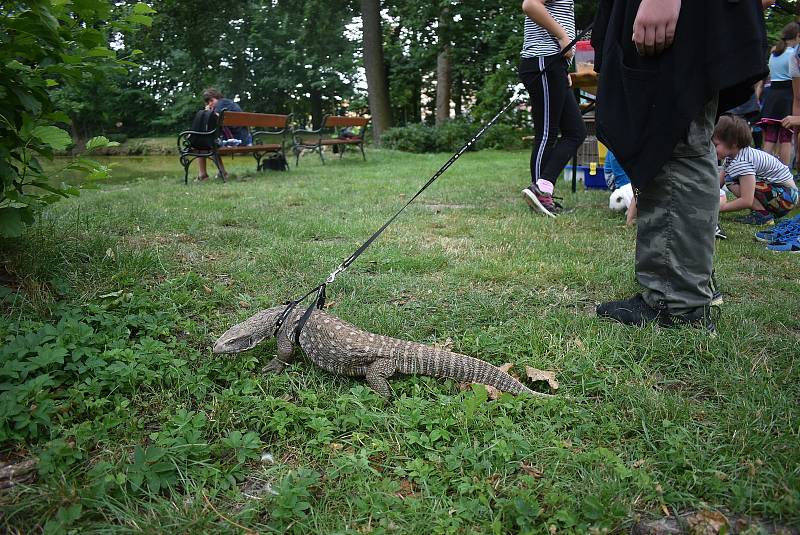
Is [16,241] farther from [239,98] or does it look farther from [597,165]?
[239,98]

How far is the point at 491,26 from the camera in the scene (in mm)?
19969

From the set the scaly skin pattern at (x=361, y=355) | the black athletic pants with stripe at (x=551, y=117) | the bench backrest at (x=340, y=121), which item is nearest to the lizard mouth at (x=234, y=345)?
the scaly skin pattern at (x=361, y=355)

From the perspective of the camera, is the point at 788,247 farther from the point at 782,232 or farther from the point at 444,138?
the point at 444,138

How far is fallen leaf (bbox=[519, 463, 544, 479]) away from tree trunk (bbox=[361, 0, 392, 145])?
59.8 ft

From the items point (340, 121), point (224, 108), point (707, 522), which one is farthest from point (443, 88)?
point (707, 522)

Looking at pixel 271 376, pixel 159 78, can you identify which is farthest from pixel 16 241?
pixel 159 78

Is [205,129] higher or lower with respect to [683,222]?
higher

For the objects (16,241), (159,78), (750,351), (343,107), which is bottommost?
(750,351)

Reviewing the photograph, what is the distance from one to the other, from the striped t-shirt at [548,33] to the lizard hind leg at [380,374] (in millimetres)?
4606

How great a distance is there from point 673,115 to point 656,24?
45cm

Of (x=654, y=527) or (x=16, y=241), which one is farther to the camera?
(x=16, y=241)

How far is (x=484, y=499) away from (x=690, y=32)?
96.5 inches

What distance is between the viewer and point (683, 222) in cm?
284

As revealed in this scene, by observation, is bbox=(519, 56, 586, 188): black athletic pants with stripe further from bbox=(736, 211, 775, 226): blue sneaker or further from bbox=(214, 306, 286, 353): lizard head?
bbox=(214, 306, 286, 353): lizard head
